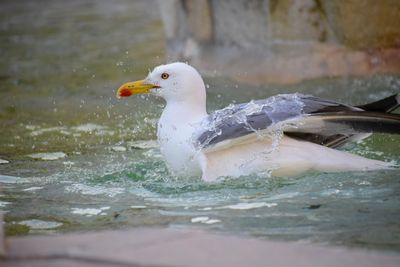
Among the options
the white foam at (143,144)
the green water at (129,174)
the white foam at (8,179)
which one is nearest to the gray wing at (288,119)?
the green water at (129,174)

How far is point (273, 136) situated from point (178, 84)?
2.48 ft

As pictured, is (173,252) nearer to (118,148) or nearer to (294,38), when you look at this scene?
(118,148)

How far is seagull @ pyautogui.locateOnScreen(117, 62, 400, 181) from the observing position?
217 inches

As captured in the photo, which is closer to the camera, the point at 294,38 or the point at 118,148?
the point at 118,148

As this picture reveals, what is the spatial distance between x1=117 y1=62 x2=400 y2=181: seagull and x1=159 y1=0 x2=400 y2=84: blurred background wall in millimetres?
3503

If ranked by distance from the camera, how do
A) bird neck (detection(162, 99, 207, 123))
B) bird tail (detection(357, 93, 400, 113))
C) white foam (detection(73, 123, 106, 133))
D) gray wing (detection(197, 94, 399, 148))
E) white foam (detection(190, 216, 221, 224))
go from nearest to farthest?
white foam (detection(190, 216, 221, 224)) < gray wing (detection(197, 94, 399, 148)) < bird tail (detection(357, 93, 400, 113)) < bird neck (detection(162, 99, 207, 123)) < white foam (detection(73, 123, 106, 133))

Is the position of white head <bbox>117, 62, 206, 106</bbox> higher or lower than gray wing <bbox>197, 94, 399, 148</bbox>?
higher

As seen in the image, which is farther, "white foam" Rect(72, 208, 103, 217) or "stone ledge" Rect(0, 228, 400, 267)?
"white foam" Rect(72, 208, 103, 217)

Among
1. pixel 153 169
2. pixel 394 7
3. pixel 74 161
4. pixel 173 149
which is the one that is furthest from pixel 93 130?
pixel 394 7

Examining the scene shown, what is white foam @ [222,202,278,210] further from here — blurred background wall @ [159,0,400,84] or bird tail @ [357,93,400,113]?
blurred background wall @ [159,0,400,84]

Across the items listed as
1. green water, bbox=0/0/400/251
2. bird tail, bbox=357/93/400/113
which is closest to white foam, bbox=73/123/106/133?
green water, bbox=0/0/400/251

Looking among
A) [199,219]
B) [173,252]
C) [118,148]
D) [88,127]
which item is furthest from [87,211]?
[88,127]

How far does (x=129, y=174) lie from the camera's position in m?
6.13

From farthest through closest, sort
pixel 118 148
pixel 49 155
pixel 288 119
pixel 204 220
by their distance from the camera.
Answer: pixel 118 148 → pixel 49 155 → pixel 288 119 → pixel 204 220
